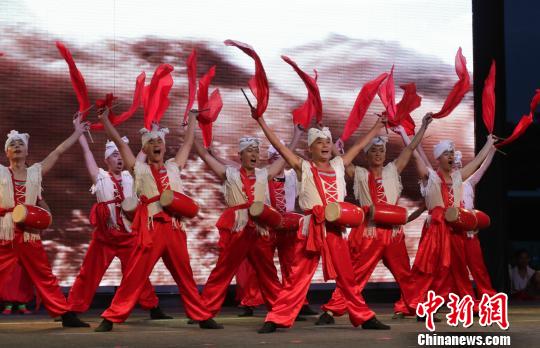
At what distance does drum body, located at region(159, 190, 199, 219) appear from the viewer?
5.89 meters

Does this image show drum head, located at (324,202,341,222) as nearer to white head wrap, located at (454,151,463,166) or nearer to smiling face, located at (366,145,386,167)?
smiling face, located at (366,145,386,167)

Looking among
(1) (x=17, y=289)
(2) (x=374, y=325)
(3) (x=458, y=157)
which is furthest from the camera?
(3) (x=458, y=157)

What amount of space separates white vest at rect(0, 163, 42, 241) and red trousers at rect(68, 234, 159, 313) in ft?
2.18

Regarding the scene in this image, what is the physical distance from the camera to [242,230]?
6430mm

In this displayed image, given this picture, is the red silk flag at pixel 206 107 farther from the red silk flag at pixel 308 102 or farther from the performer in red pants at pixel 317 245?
the performer in red pants at pixel 317 245

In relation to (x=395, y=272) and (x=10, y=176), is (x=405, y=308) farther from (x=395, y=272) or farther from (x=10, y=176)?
(x=10, y=176)

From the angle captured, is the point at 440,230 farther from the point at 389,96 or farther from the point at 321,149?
the point at 321,149

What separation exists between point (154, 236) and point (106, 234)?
97 cm

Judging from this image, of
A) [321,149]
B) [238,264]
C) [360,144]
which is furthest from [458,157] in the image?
[238,264]

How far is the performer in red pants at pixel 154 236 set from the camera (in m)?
5.82

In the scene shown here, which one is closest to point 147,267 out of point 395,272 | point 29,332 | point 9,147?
point 29,332

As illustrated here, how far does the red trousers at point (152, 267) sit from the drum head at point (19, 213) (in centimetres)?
69

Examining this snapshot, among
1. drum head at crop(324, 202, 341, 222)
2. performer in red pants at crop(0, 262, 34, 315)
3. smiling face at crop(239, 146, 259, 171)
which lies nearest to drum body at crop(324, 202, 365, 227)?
drum head at crop(324, 202, 341, 222)

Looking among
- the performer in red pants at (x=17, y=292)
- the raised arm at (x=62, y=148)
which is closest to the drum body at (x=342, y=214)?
the raised arm at (x=62, y=148)
